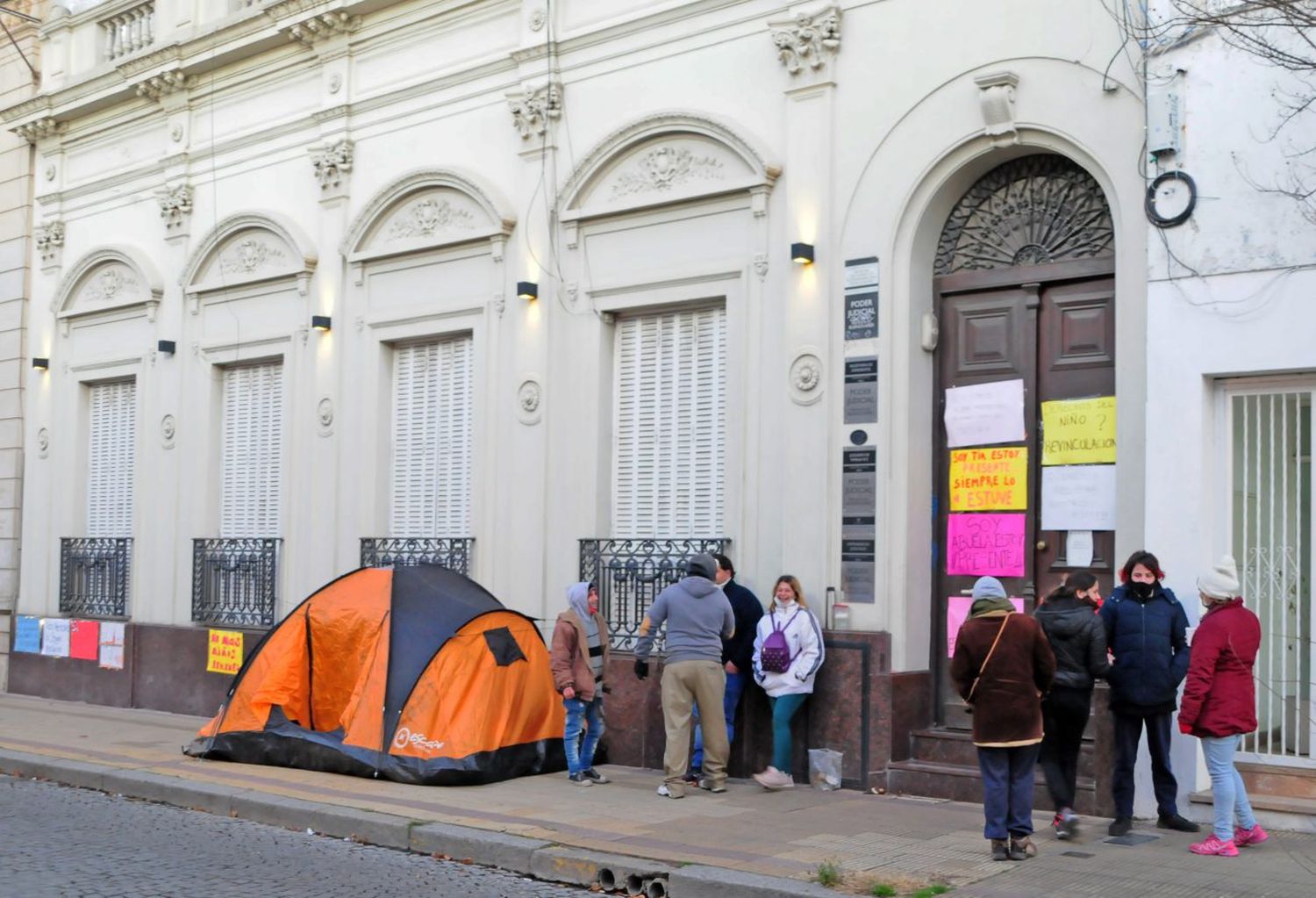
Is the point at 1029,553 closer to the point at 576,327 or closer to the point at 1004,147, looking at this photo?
Answer: the point at 1004,147

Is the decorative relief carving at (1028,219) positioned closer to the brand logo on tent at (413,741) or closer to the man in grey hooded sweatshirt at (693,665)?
the man in grey hooded sweatshirt at (693,665)

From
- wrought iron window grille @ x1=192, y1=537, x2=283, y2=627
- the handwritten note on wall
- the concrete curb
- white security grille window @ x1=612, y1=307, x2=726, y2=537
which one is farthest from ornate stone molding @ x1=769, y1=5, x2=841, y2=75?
wrought iron window grille @ x1=192, y1=537, x2=283, y2=627

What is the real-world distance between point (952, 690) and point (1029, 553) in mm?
1276

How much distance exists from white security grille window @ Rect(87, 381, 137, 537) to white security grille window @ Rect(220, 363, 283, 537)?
1.72 m

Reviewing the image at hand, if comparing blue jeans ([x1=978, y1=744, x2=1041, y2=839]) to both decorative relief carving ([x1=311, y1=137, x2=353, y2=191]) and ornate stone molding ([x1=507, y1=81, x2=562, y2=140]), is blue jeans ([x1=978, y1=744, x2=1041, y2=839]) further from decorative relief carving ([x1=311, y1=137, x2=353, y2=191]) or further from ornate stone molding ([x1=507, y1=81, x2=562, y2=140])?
decorative relief carving ([x1=311, y1=137, x2=353, y2=191])

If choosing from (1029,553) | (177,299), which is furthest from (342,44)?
(1029,553)

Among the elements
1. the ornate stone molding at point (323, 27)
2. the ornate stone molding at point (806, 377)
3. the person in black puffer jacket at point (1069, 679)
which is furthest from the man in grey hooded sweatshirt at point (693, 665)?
the ornate stone molding at point (323, 27)

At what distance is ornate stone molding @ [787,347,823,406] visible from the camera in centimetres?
1202

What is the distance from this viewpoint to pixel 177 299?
18.0m

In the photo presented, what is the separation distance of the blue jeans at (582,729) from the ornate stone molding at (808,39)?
5278 mm

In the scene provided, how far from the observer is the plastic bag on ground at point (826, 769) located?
11445mm

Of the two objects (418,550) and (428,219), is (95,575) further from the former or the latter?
(428,219)

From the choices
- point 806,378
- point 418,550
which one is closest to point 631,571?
point 806,378

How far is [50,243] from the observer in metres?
19.6
